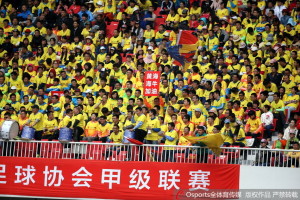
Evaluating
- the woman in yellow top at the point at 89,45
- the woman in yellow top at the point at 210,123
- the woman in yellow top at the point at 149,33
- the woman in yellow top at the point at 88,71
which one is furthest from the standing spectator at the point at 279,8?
the woman in yellow top at the point at 210,123

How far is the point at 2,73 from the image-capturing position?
25.4 meters

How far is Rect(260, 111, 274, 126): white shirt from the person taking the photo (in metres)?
20.6

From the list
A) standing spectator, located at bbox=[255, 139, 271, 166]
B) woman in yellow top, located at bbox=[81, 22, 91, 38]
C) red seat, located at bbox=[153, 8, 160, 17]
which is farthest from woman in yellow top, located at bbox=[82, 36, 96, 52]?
standing spectator, located at bbox=[255, 139, 271, 166]

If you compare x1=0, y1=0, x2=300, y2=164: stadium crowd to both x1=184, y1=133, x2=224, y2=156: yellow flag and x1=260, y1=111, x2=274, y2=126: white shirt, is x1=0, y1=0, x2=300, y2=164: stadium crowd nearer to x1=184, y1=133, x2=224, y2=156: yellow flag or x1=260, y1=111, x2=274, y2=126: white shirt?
x1=260, y1=111, x2=274, y2=126: white shirt

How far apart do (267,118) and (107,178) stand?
467 cm

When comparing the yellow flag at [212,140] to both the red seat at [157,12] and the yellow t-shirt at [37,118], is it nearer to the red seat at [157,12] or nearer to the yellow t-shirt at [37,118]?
the yellow t-shirt at [37,118]

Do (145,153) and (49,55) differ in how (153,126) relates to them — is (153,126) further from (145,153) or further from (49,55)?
(49,55)

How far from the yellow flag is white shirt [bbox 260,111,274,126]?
9.84ft

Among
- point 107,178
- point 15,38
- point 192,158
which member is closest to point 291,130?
point 192,158

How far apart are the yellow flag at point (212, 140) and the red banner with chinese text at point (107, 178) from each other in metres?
0.46

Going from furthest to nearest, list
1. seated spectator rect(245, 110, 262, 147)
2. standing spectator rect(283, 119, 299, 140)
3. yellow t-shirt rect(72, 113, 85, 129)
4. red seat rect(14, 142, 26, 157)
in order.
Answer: yellow t-shirt rect(72, 113, 85, 129), seated spectator rect(245, 110, 262, 147), standing spectator rect(283, 119, 299, 140), red seat rect(14, 142, 26, 157)

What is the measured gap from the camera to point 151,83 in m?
23.1

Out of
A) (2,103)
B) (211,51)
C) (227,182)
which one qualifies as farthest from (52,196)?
(211,51)

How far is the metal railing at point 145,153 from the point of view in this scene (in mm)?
17966
